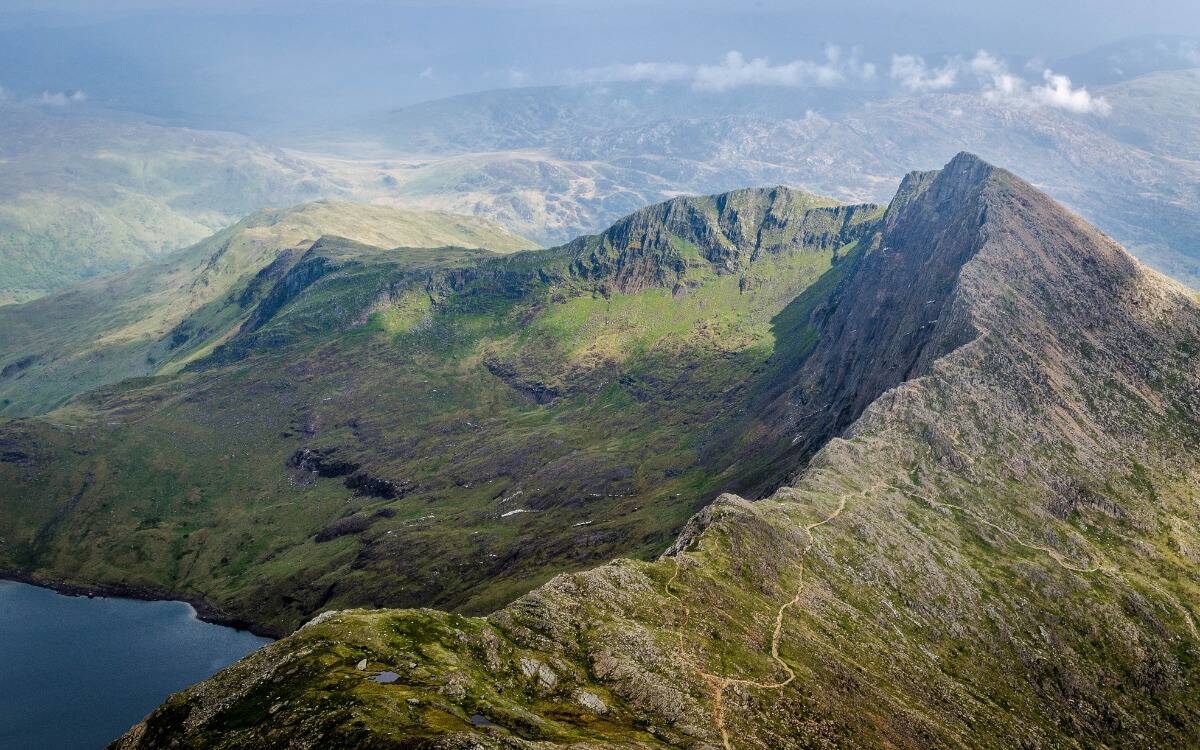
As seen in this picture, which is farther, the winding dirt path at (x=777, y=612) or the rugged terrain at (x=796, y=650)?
the winding dirt path at (x=777, y=612)

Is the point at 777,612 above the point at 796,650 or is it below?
below

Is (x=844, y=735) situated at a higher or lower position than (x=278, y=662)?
lower

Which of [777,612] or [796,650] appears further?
[777,612]

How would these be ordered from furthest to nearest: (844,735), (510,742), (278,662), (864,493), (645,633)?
(864,493), (645,633), (844,735), (278,662), (510,742)

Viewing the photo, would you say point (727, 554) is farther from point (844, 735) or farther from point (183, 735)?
point (183, 735)

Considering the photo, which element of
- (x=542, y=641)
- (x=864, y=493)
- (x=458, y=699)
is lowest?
(x=864, y=493)

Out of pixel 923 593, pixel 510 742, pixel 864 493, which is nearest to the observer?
pixel 510 742

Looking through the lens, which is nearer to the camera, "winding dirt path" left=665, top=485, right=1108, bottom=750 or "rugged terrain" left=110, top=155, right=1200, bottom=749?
"rugged terrain" left=110, top=155, right=1200, bottom=749

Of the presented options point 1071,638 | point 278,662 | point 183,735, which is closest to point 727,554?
point 1071,638
